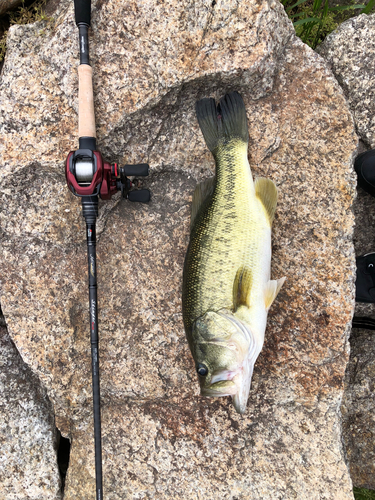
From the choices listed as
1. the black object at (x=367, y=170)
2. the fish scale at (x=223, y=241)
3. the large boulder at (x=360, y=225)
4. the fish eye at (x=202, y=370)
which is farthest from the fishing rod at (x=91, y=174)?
the large boulder at (x=360, y=225)

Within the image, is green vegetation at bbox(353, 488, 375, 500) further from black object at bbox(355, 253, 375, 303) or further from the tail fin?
the tail fin

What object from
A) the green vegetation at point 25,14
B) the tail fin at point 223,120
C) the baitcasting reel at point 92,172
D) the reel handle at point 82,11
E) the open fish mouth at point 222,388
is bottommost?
the open fish mouth at point 222,388

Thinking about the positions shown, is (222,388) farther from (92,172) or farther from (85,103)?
(85,103)

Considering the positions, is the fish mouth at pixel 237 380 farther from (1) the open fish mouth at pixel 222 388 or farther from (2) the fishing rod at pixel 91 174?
(2) the fishing rod at pixel 91 174

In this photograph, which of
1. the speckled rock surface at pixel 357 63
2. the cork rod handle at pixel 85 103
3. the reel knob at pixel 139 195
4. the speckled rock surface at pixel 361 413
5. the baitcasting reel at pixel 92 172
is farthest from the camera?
the speckled rock surface at pixel 361 413

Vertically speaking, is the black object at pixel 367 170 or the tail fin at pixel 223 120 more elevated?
the tail fin at pixel 223 120

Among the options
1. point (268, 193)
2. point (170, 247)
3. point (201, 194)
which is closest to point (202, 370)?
point (170, 247)

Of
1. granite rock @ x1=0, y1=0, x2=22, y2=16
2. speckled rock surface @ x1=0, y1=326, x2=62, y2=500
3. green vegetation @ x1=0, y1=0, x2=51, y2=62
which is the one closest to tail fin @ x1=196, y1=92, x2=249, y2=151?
green vegetation @ x1=0, y1=0, x2=51, y2=62
